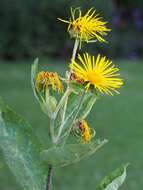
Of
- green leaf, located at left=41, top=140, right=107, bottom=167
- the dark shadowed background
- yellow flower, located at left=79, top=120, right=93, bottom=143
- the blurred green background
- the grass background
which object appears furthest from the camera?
the dark shadowed background

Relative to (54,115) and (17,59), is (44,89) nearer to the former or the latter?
(54,115)

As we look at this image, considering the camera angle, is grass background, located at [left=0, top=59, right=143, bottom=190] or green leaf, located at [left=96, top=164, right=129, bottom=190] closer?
green leaf, located at [left=96, top=164, right=129, bottom=190]

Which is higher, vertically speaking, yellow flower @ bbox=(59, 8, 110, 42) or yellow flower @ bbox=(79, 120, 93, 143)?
yellow flower @ bbox=(59, 8, 110, 42)

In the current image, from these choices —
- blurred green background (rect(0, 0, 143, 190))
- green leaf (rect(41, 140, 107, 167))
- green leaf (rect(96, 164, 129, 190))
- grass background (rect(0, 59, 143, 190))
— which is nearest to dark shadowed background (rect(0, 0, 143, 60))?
blurred green background (rect(0, 0, 143, 190))

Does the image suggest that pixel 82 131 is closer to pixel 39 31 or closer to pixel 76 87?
pixel 76 87

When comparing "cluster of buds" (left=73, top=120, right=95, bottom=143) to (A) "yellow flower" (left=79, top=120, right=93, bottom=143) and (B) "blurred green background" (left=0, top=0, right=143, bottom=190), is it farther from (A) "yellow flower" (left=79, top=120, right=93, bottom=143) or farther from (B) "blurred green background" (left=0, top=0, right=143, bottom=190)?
(B) "blurred green background" (left=0, top=0, right=143, bottom=190)

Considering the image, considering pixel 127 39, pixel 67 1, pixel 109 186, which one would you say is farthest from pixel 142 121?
pixel 109 186

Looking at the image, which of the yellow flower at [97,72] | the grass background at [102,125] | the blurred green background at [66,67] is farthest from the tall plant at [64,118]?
the blurred green background at [66,67]
